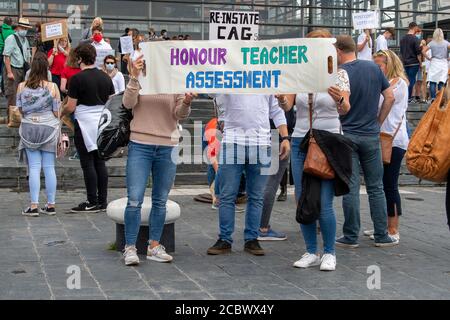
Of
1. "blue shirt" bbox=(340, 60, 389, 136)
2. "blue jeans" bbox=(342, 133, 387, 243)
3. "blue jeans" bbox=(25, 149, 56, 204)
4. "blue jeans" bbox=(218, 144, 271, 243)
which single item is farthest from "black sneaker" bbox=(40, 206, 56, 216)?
"blue shirt" bbox=(340, 60, 389, 136)

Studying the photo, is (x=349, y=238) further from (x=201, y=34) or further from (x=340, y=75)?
(x=201, y=34)

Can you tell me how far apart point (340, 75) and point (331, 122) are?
1.30ft

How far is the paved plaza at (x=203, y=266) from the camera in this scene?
5527 mm

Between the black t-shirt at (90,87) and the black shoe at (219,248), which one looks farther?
the black t-shirt at (90,87)

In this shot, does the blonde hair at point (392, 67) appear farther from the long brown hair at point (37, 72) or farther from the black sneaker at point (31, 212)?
the black sneaker at point (31, 212)

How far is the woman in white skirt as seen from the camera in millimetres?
18062

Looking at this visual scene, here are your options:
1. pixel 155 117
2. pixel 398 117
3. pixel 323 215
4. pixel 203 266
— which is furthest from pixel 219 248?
pixel 398 117

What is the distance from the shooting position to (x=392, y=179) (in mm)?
7738

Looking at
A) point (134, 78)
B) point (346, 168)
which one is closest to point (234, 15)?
point (134, 78)

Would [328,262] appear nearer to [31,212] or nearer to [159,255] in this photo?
[159,255]

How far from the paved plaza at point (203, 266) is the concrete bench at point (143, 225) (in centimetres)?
12

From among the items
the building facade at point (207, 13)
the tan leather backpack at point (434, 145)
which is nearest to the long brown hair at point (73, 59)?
the tan leather backpack at point (434, 145)

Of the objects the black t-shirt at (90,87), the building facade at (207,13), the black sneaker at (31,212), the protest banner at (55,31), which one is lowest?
the black sneaker at (31,212)

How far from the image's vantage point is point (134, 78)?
6215mm
